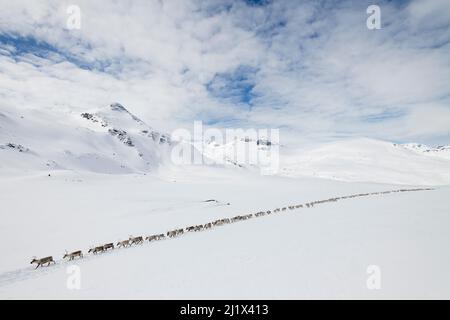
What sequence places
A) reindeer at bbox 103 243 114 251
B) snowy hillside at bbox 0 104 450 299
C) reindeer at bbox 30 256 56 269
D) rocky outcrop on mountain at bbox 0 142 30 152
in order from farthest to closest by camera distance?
rocky outcrop on mountain at bbox 0 142 30 152 < reindeer at bbox 103 243 114 251 < reindeer at bbox 30 256 56 269 < snowy hillside at bbox 0 104 450 299

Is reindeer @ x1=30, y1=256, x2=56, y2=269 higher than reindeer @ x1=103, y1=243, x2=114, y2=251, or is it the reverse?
reindeer @ x1=103, y1=243, x2=114, y2=251

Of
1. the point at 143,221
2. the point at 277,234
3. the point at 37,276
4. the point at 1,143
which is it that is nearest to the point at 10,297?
the point at 37,276

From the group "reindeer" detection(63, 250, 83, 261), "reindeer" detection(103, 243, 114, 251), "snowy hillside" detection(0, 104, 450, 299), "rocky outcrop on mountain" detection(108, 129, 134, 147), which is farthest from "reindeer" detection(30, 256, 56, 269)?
"rocky outcrop on mountain" detection(108, 129, 134, 147)

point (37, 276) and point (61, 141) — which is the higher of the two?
point (61, 141)

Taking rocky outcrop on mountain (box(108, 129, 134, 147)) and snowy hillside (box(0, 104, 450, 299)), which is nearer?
snowy hillside (box(0, 104, 450, 299))

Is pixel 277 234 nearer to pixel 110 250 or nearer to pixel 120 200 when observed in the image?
pixel 110 250

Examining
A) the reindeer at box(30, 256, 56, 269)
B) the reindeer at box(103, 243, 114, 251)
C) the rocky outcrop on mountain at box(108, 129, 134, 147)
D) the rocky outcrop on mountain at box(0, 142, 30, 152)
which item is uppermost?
the rocky outcrop on mountain at box(108, 129, 134, 147)

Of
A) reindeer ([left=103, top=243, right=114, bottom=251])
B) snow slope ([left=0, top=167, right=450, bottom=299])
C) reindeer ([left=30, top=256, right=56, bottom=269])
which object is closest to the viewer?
snow slope ([left=0, top=167, right=450, bottom=299])

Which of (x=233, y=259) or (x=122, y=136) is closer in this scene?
(x=233, y=259)

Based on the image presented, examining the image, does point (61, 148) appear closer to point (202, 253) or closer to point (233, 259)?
point (202, 253)

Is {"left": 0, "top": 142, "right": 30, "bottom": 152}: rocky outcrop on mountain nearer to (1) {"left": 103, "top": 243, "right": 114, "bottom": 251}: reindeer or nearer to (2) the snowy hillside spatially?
(2) the snowy hillside

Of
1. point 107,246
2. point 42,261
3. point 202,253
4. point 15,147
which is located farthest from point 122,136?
point 202,253
